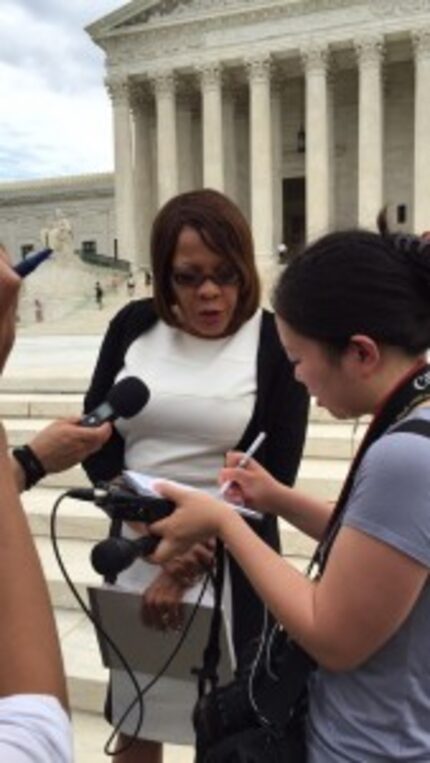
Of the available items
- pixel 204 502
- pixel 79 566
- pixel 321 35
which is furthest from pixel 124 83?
pixel 204 502

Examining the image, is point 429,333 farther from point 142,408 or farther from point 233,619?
point 233,619

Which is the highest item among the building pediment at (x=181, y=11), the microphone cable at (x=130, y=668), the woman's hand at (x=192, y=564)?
the building pediment at (x=181, y=11)

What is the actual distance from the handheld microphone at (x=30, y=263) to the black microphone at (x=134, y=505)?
0.49m

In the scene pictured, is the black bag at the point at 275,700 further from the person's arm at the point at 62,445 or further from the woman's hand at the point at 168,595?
the person's arm at the point at 62,445

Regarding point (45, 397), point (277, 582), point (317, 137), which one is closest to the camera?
point (277, 582)

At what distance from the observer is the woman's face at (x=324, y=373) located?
4.98ft

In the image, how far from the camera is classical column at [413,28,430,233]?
32562 millimetres

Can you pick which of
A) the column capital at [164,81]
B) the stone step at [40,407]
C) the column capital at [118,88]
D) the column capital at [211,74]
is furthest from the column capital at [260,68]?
the stone step at [40,407]

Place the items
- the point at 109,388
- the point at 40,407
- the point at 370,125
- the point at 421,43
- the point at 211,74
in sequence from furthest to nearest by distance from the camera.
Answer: the point at 211,74, the point at 370,125, the point at 421,43, the point at 40,407, the point at 109,388

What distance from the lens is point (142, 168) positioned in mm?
38844

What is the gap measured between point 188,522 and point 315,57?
35.6 m

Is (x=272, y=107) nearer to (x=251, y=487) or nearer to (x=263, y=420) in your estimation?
(x=263, y=420)

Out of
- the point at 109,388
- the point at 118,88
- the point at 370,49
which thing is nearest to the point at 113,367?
the point at 109,388

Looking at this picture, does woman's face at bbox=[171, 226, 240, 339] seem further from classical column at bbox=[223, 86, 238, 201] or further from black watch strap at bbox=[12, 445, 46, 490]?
classical column at bbox=[223, 86, 238, 201]
